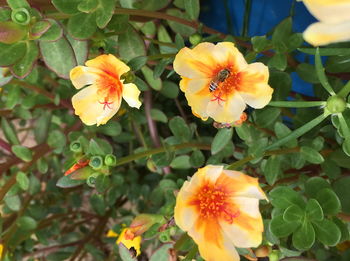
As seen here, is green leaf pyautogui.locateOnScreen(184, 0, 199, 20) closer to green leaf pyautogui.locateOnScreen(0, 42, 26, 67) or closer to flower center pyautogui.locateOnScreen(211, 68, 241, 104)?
flower center pyautogui.locateOnScreen(211, 68, 241, 104)

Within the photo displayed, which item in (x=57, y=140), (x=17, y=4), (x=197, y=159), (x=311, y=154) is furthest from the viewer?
(x=57, y=140)

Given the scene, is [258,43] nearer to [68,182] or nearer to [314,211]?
[314,211]

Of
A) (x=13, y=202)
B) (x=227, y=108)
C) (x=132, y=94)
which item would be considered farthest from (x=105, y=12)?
(x=13, y=202)

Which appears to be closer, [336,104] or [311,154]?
[336,104]

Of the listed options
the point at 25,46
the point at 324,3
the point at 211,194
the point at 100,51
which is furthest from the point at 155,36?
the point at 324,3

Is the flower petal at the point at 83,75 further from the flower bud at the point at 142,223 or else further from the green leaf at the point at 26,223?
the green leaf at the point at 26,223
